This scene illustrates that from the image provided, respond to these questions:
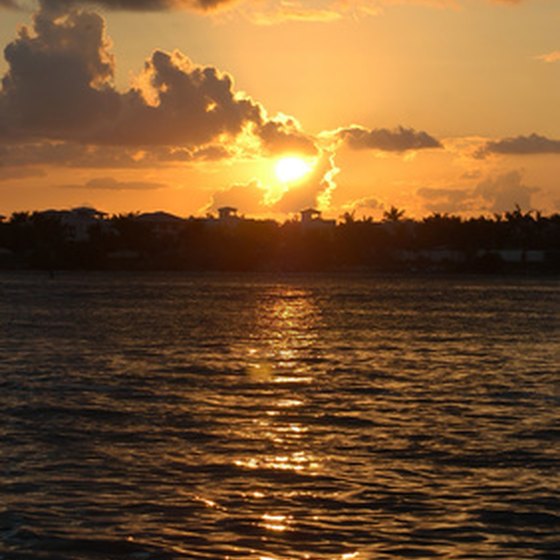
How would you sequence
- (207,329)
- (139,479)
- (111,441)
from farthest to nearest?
(207,329), (111,441), (139,479)

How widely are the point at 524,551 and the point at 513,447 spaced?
599 centimetres

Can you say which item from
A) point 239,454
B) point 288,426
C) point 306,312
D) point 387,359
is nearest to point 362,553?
point 239,454

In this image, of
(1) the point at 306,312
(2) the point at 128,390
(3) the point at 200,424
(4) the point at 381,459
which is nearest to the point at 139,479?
(4) the point at 381,459

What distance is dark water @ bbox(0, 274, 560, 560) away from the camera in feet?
44.5

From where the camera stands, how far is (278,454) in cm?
1853

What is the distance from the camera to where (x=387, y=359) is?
37.2m

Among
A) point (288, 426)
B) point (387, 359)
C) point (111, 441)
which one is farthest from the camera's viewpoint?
point (387, 359)

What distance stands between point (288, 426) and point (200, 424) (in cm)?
161

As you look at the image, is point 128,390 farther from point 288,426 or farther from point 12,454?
point 12,454

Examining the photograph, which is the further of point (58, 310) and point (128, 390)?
point (58, 310)

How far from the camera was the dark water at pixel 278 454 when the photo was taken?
1358 cm

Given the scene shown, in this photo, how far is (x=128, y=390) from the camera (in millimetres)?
27203

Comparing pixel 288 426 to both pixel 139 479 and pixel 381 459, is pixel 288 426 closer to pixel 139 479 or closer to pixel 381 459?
pixel 381 459

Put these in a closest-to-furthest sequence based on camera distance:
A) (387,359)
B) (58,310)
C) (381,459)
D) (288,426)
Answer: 1. (381,459)
2. (288,426)
3. (387,359)
4. (58,310)
